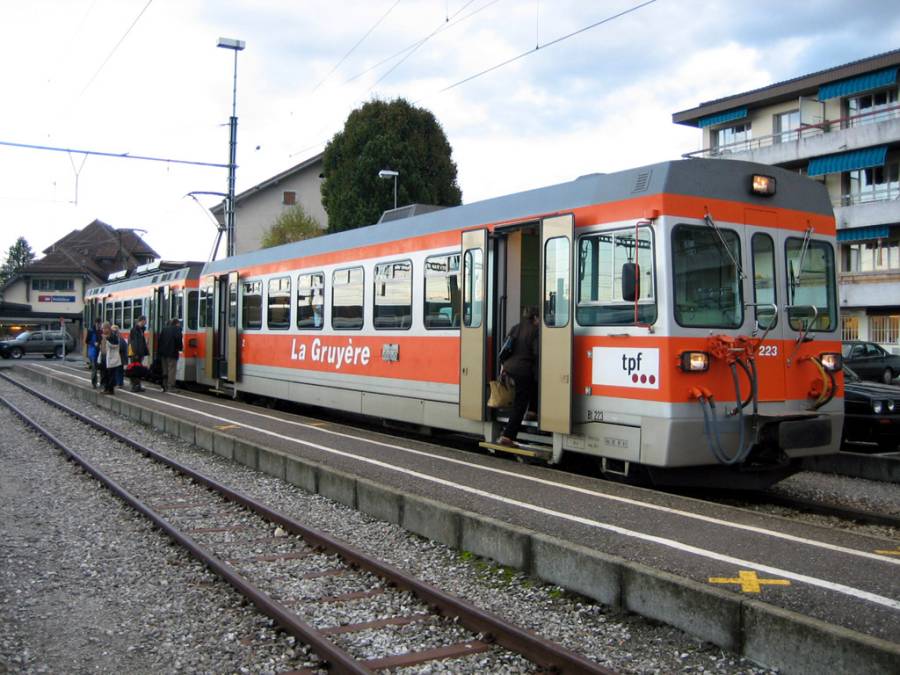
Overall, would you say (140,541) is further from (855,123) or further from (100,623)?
(855,123)

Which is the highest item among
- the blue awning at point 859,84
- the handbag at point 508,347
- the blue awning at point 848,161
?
the blue awning at point 859,84

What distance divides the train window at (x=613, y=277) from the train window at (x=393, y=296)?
Result: 3.79 m

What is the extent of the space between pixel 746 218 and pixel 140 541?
257 inches

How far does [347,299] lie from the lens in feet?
46.6

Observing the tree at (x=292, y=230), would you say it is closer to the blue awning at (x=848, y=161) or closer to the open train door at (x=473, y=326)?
the blue awning at (x=848, y=161)

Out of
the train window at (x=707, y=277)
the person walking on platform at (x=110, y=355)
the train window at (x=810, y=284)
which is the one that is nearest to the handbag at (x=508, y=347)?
the train window at (x=707, y=277)

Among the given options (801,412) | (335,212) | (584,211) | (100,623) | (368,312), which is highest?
(335,212)

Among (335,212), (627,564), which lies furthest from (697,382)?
(335,212)

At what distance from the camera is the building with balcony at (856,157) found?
32.8 m

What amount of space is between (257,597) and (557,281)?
494 centimetres

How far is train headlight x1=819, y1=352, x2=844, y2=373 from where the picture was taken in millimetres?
9023

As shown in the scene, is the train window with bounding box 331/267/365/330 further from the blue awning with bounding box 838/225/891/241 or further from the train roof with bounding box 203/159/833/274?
the blue awning with bounding box 838/225/891/241

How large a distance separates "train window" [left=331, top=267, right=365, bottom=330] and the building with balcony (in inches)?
961

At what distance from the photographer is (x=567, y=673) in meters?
4.49
